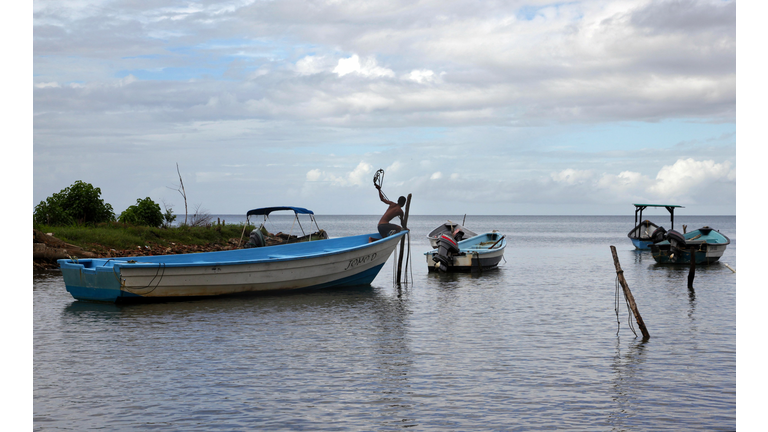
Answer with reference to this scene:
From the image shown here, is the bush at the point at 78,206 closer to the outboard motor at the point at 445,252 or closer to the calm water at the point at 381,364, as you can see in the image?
the calm water at the point at 381,364

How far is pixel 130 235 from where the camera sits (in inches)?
1246

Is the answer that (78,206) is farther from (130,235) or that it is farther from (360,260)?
(360,260)

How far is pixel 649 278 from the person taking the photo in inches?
1026

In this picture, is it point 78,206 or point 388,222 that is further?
point 78,206

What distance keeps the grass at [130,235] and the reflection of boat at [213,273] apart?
8.65 metres

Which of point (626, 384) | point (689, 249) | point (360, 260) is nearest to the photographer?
point (626, 384)

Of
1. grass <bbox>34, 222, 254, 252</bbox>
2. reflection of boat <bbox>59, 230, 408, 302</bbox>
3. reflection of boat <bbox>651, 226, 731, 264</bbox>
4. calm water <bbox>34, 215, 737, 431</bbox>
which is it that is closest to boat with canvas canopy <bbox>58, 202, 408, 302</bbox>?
reflection of boat <bbox>59, 230, 408, 302</bbox>

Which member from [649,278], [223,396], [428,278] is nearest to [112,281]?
[223,396]

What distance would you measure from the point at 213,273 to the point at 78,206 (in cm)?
2155

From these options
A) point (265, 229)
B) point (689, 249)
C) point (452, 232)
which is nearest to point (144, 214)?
point (265, 229)

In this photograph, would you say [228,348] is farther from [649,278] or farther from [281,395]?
[649,278]

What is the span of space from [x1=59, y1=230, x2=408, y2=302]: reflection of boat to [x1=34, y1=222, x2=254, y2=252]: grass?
28.4 feet

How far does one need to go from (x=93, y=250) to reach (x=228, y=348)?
18439mm
